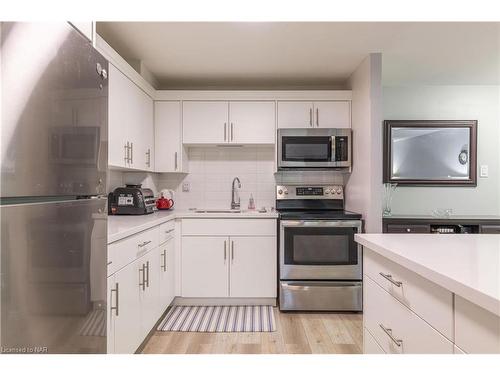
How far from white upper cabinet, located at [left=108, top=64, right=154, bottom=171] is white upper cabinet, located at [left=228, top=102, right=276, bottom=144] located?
80cm

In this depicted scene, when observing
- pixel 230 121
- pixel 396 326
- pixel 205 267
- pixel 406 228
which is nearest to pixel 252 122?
pixel 230 121

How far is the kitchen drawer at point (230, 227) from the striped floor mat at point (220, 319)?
2.24ft

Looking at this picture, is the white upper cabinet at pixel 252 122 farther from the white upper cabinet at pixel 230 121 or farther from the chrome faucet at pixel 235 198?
the chrome faucet at pixel 235 198

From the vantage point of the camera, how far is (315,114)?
10.3 ft

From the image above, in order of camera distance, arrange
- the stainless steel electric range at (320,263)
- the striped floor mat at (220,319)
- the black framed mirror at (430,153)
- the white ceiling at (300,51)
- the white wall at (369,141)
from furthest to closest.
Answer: the black framed mirror at (430,153) → the stainless steel electric range at (320,263) → the white wall at (369,141) → the striped floor mat at (220,319) → the white ceiling at (300,51)

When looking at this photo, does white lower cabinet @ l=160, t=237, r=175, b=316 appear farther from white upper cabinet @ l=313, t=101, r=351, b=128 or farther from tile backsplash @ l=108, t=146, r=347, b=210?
white upper cabinet @ l=313, t=101, r=351, b=128

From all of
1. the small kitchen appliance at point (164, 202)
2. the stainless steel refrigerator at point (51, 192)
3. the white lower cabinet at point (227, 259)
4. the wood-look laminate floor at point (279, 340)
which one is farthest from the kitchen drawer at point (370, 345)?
the small kitchen appliance at point (164, 202)

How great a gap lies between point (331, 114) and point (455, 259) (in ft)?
7.82

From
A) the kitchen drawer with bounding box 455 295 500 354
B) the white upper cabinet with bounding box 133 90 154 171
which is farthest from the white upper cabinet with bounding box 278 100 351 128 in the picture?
the kitchen drawer with bounding box 455 295 500 354

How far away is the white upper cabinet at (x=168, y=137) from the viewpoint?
10.3ft

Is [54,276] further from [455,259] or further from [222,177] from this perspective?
[222,177]

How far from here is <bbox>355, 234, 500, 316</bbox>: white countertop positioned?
0.70 meters
